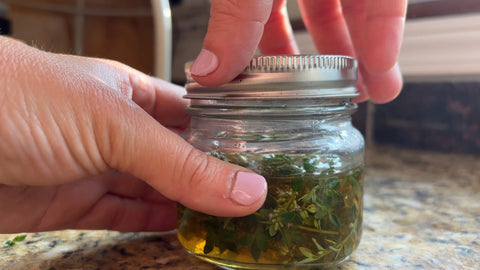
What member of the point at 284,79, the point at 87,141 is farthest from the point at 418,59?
the point at 87,141

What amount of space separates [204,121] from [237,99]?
0.20ft

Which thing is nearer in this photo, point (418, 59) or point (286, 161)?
point (286, 161)

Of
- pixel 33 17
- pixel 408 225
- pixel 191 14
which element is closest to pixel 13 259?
pixel 408 225

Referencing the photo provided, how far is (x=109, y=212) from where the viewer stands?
58cm

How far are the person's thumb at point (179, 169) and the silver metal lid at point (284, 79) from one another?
77 millimetres

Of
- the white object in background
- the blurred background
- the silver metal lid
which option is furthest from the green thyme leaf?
the white object in background

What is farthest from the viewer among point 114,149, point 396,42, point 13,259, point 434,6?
point 434,6

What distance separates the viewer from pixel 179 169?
16.0 inches

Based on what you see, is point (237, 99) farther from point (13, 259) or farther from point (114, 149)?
point (13, 259)

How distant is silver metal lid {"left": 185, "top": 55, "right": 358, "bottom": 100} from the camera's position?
0.43m

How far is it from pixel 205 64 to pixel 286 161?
4.8 inches

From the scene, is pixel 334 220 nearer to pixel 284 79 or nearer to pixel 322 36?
pixel 284 79

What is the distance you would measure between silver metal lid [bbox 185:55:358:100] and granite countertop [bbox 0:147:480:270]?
0.20 meters

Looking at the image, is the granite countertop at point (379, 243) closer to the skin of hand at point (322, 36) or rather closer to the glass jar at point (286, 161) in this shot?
the glass jar at point (286, 161)
